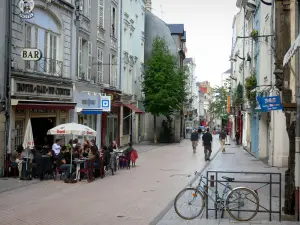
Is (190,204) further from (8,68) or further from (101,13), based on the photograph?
(101,13)

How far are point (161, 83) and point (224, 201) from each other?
3315 cm

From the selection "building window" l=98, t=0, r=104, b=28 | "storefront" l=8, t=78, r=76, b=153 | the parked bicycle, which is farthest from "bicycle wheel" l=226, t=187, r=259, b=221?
"building window" l=98, t=0, r=104, b=28

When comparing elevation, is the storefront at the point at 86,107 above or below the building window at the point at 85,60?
below

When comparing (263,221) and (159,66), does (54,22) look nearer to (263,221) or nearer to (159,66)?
(263,221)

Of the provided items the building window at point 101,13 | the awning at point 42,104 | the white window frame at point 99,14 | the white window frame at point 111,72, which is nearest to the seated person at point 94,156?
the awning at point 42,104

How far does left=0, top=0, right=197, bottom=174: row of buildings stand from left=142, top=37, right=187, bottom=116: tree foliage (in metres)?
2.87

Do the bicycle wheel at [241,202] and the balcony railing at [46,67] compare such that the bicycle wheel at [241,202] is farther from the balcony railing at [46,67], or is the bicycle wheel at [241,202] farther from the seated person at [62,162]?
the balcony railing at [46,67]

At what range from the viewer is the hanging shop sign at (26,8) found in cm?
1681

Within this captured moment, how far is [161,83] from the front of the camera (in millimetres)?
42656

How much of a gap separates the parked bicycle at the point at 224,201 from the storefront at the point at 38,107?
30.8ft

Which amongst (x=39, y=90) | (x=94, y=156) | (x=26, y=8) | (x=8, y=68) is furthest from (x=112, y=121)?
(x=26, y=8)

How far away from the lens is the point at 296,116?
9320 mm

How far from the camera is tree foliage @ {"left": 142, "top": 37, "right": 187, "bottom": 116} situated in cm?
4244

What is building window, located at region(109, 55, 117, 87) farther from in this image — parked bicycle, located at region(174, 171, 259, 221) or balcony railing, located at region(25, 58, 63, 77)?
parked bicycle, located at region(174, 171, 259, 221)
